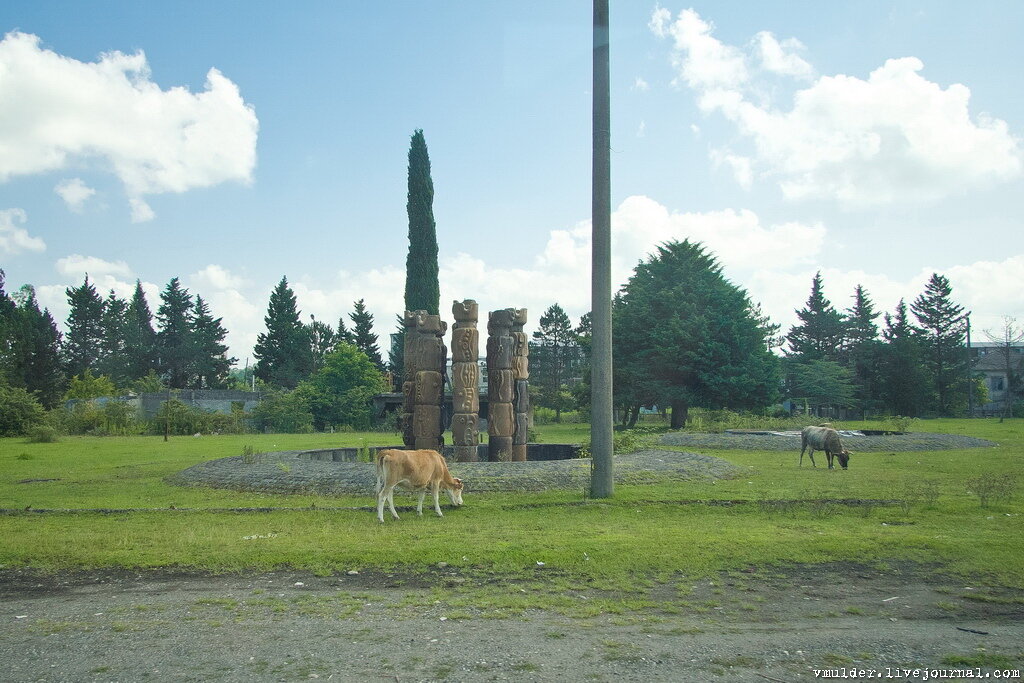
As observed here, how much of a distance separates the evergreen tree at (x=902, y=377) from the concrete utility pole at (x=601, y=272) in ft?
220

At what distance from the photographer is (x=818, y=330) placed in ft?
280

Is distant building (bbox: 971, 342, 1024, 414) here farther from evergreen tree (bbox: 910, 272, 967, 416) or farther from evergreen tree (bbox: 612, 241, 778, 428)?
evergreen tree (bbox: 612, 241, 778, 428)

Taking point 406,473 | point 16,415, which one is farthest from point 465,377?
point 16,415

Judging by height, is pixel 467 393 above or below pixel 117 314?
below

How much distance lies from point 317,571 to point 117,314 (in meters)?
97.9

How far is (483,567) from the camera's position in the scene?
28.6ft

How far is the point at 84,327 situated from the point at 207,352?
49.8 feet

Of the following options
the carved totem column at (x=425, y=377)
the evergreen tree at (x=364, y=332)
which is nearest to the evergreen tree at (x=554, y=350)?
the evergreen tree at (x=364, y=332)

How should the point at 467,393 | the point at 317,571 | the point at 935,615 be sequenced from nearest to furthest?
the point at 935,615 → the point at 317,571 → the point at 467,393

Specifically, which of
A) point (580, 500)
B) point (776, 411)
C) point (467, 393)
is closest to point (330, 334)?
point (776, 411)

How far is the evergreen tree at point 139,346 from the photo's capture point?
289ft

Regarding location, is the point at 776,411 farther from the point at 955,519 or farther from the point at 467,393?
the point at 955,519

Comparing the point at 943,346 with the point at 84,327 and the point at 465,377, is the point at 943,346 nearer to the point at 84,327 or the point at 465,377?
the point at 465,377

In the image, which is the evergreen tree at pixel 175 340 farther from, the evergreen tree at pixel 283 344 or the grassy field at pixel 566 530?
the grassy field at pixel 566 530
